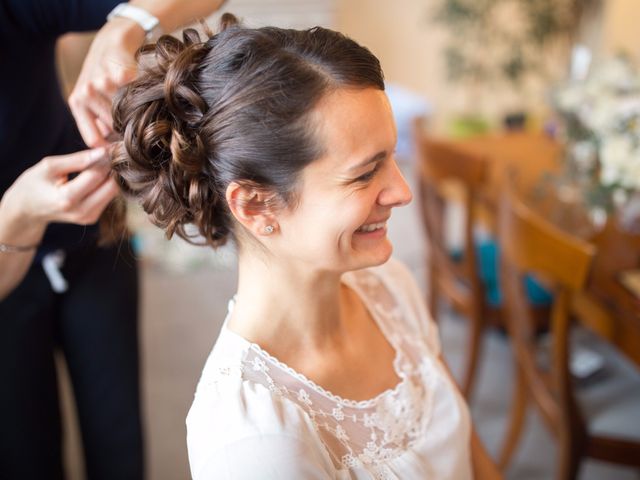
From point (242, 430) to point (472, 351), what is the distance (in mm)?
1444

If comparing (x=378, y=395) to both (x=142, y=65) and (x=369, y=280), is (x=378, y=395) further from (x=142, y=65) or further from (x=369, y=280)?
(x=142, y=65)

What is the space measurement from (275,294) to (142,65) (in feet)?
1.24

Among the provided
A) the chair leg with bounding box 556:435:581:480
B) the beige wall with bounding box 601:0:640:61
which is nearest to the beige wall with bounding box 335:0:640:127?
the beige wall with bounding box 601:0:640:61

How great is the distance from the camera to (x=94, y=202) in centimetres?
91

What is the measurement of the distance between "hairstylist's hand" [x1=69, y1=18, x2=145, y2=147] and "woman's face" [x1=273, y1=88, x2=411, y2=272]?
0.30m

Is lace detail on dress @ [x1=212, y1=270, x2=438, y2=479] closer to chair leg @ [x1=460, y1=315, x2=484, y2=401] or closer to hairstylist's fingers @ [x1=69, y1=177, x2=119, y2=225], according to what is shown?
hairstylist's fingers @ [x1=69, y1=177, x2=119, y2=225]

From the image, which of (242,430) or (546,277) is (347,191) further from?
(546,277)

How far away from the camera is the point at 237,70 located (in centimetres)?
82

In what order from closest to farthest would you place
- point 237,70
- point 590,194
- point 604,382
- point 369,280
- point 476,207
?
point 237,70, point 369,280, point 604,382, point 590,194, point 476,207

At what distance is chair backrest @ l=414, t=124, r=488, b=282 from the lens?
1.96 metres

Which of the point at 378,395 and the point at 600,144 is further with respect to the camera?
the point at 600,144

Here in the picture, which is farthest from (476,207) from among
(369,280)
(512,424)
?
(369,280)

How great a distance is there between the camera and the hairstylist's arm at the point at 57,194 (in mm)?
882

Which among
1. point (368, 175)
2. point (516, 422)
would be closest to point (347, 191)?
point (368, 175)
